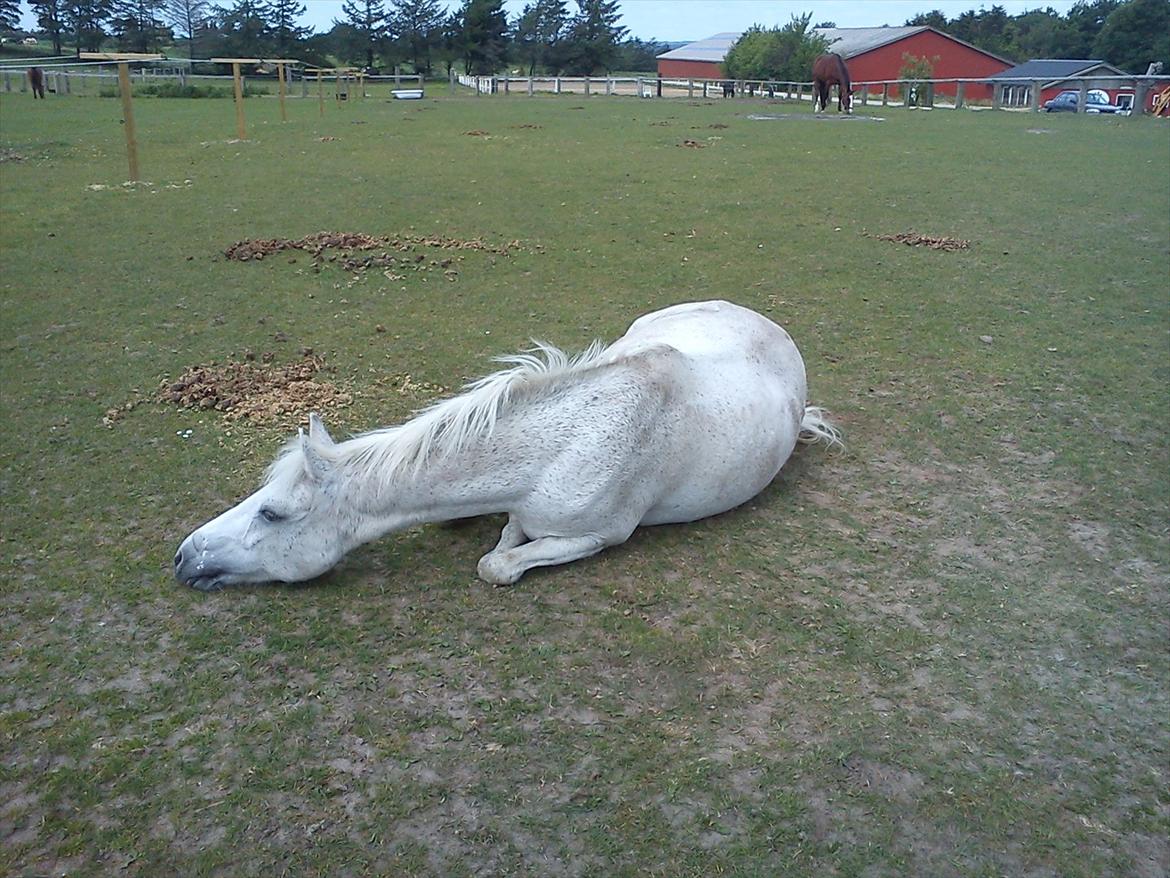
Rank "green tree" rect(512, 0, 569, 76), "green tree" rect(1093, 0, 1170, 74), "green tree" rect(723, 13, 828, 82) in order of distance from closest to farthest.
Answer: "green tree" rect(1093, 0, 1170, 74) < "green tree" rect(723, 13, 828, 82) < "green tree" rect(512, 0, 569, 76)

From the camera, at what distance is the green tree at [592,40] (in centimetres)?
6662

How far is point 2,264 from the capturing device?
7.49 metres

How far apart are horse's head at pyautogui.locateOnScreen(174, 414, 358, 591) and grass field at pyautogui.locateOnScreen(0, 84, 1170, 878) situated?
102mm

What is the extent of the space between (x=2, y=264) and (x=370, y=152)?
29.0 ft

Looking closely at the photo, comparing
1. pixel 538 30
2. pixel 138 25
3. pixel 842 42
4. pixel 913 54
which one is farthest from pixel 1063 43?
pixel 138 25

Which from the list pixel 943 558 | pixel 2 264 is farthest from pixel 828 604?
pixel 2 264

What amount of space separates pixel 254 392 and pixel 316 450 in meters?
1.91

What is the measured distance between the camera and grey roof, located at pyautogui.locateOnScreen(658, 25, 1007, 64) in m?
57.6

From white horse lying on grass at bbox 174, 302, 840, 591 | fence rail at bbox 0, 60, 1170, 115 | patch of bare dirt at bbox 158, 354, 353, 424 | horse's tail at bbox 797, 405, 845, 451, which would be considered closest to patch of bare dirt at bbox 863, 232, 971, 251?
horse's tail at bbox 797, 405, 845, 451

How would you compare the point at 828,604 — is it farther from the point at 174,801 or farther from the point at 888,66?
the point at 888,66

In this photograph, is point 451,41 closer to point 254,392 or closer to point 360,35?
point 360,35

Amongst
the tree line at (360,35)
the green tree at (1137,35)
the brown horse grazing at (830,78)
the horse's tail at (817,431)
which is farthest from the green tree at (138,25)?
the horse's tail at (817,431)

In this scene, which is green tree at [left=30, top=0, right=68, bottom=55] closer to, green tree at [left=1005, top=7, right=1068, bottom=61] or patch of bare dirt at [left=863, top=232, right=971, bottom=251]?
patch of bare dirt at [left=863, top=232, right=971, bottom=251]

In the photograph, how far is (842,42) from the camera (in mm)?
63219
